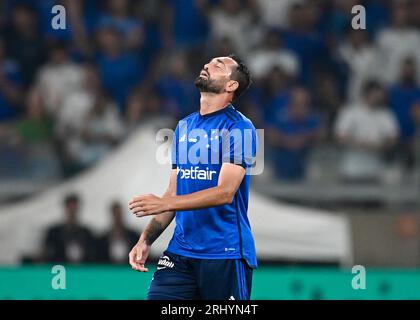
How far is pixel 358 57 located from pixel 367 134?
1071 mm

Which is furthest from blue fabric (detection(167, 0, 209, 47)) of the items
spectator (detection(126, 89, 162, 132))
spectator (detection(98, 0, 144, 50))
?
spectator (detection(126, 89, 162, 132))

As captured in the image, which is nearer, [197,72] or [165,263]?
[165,263]

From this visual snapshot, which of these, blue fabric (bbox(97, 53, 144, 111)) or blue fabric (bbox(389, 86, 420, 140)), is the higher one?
blue fabric (bbox(97, 53, 144, 111))

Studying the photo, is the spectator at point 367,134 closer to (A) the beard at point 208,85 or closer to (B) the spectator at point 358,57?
(B) the spectator at point 358,57

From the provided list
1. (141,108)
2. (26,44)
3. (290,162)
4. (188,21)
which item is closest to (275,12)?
(188,21)

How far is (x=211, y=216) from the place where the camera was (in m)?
5.85

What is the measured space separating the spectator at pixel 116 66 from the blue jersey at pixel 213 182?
5.46 meters

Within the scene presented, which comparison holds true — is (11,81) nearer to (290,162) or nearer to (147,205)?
(290,162)

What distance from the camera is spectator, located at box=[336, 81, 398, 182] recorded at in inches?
423

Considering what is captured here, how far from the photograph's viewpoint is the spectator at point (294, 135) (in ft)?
34.9

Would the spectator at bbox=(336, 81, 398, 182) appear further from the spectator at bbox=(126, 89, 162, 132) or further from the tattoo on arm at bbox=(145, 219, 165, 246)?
the tattoo on arm at bbox=(145, 219, 165, 246)

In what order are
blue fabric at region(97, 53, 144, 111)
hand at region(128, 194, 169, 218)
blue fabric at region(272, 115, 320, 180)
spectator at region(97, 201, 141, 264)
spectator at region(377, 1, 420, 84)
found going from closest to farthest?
1. hand at region(128, 194, 169, 218)
2. spectator at region(97, 201, 141, 264)
3. blue fabric at region(272, 115, 320, 180)
4. blue fabric at region(97, 53, 144, 111)
5. spectator at region(377, 1, 420, 84)

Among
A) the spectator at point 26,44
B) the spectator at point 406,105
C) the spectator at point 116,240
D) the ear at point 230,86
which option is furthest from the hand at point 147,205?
the spectator at point 26,44
